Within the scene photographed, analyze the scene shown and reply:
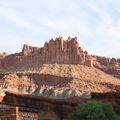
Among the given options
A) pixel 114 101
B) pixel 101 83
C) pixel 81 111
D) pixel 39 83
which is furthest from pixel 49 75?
pixel 81 111

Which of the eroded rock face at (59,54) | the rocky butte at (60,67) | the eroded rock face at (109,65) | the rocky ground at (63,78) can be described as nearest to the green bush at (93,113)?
the rocky ground at (63,78)

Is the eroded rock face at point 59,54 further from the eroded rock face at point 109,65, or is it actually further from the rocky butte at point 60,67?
the eroded rock face at point 109,65

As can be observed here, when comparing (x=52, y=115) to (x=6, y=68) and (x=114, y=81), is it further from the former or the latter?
(x=6, y=68)

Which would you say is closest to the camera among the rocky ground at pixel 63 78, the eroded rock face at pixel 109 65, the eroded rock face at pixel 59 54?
the rocky ground at pixel 63 78

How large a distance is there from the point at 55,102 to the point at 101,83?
10187cm

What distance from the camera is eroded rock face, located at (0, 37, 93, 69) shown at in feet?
511

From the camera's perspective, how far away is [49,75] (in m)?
140

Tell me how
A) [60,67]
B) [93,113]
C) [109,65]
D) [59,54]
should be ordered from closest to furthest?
[93,113], [60,67], [59,54], [109,65]

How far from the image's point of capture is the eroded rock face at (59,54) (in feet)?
511

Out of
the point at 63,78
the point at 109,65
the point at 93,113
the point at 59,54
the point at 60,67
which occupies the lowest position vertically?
the point at 93,113

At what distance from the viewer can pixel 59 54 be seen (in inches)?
6225

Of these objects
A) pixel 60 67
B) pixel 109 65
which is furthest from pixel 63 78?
pixel 109 65

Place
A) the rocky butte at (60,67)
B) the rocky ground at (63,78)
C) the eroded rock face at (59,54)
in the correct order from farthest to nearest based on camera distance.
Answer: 1. the eroded rock face at (59,54)
2. the rocky butte at (60,67)
3. the rocky ground at (63,78)

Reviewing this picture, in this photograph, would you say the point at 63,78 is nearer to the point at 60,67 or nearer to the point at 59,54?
the point at 60,67
